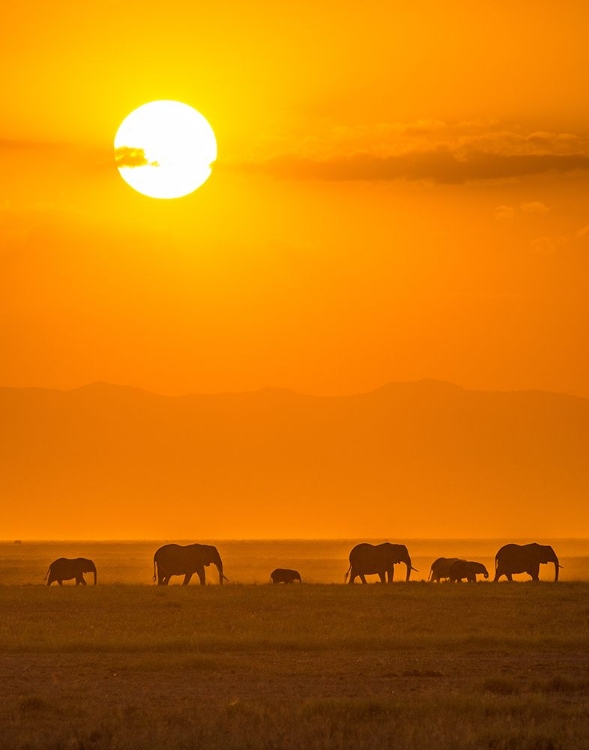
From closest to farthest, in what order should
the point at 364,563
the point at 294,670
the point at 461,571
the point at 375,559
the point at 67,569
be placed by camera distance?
the point at 294,670
the point at 461,571
the point at 67,569
the point at 364,563
the point at 375,559

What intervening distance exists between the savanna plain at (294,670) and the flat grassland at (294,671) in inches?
1.5

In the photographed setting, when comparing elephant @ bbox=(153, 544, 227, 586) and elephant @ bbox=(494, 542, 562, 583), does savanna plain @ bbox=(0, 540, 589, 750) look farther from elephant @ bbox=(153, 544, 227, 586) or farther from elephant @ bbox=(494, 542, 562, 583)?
elephant @ bbox=(153, 544, 227, 586)

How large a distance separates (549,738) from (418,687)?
196 inches

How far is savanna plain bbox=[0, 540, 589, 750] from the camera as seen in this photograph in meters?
18.5

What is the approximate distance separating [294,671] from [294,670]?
5.6 inches

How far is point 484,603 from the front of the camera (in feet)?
127

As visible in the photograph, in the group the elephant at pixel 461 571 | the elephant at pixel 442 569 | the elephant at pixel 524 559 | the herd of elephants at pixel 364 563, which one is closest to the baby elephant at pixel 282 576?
the herd of elephants at pixel 364 563

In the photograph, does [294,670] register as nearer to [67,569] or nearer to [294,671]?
[294,671]

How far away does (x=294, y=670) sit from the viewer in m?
25.1

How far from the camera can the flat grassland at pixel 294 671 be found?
18.5 meters

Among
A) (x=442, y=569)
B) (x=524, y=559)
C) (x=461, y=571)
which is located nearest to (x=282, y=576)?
(x=442, y=569)

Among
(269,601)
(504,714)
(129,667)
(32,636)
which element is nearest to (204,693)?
(129,667)

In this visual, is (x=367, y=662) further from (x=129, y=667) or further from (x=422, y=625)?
(x=422, y=625)

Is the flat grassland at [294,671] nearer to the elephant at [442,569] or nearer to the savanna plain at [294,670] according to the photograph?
the savanna plain at [294,670]
